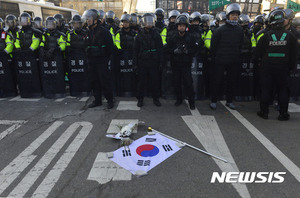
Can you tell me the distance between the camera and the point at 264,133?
4.06 metres

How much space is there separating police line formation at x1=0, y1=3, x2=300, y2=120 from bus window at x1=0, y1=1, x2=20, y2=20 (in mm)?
6808

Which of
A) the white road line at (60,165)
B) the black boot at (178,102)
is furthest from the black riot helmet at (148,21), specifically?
the white road line at (60,165)

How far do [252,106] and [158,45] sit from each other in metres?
2.76

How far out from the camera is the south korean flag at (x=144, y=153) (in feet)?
9.70

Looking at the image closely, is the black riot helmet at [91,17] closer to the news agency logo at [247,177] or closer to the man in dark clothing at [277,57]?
the man in dark clothing at [277,57]

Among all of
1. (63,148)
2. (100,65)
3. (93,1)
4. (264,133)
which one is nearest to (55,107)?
(100,65)

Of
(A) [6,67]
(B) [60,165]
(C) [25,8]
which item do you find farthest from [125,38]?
(C) [25,8]

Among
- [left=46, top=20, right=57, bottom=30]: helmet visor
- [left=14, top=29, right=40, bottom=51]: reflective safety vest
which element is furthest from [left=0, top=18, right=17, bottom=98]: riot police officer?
[left=46, top=20, right=57, bottom=30]: helmet visor

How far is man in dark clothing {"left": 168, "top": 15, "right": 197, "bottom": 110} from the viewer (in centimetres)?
514

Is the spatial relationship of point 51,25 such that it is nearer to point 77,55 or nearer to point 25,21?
point 25,21

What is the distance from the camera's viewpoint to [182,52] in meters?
5.16

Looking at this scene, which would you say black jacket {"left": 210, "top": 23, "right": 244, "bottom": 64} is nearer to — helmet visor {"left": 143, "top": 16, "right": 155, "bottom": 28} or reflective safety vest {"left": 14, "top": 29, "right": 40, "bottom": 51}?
helmet visor {"left": 143, "top": 16, "right": 155, "bottom": 28}

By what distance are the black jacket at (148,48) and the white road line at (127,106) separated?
3.43 feet

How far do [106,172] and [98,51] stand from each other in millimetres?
3050
